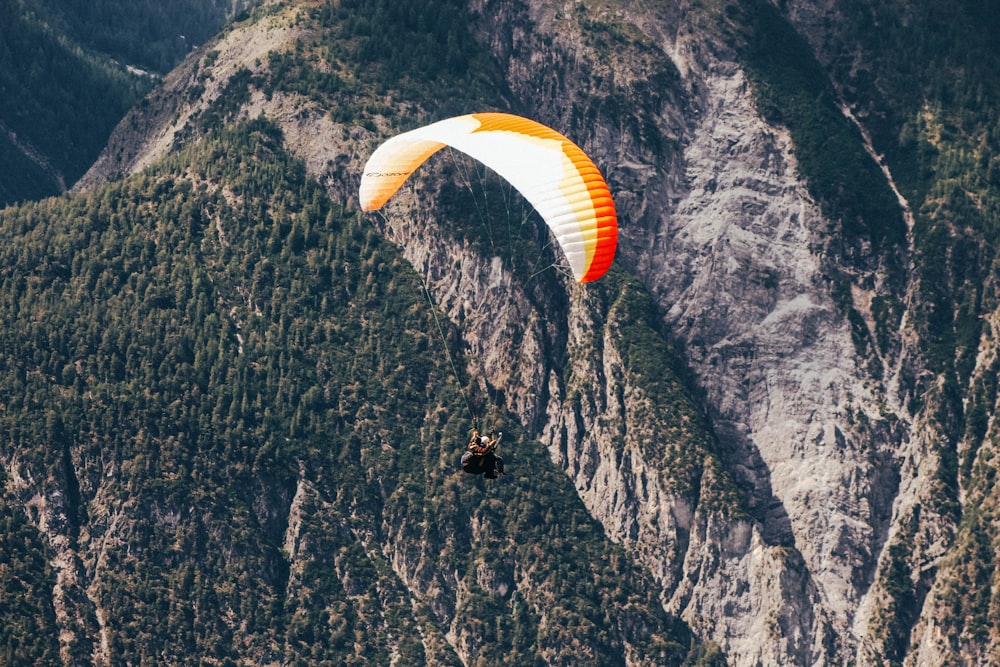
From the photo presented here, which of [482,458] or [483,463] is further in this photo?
[483,463]

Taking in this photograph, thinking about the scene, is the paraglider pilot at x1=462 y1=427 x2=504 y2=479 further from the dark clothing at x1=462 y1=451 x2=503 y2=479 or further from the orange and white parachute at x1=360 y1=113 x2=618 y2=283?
the orange and white parachute at x1=360 y1=113 x2=618 y2=283

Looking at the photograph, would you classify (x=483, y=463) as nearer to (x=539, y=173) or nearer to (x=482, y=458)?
(x=482, y=458)


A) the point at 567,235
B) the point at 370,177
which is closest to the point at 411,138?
the point at 370,177

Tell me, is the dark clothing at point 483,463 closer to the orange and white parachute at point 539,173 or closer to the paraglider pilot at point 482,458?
the paraglider pilot at point 482,458

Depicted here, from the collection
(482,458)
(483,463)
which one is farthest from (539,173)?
(483,463)

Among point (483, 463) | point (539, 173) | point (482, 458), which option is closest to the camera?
Result: point (482, 458)

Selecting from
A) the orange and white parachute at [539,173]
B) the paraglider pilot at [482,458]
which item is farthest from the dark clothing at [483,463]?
the orange and white parachute at [539,173]

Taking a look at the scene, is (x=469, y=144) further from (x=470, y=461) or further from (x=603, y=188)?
(x=470, y=461)

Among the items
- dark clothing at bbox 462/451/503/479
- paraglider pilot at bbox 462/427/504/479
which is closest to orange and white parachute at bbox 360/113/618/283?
paraglider pilot at bbox 462/427/504/479
